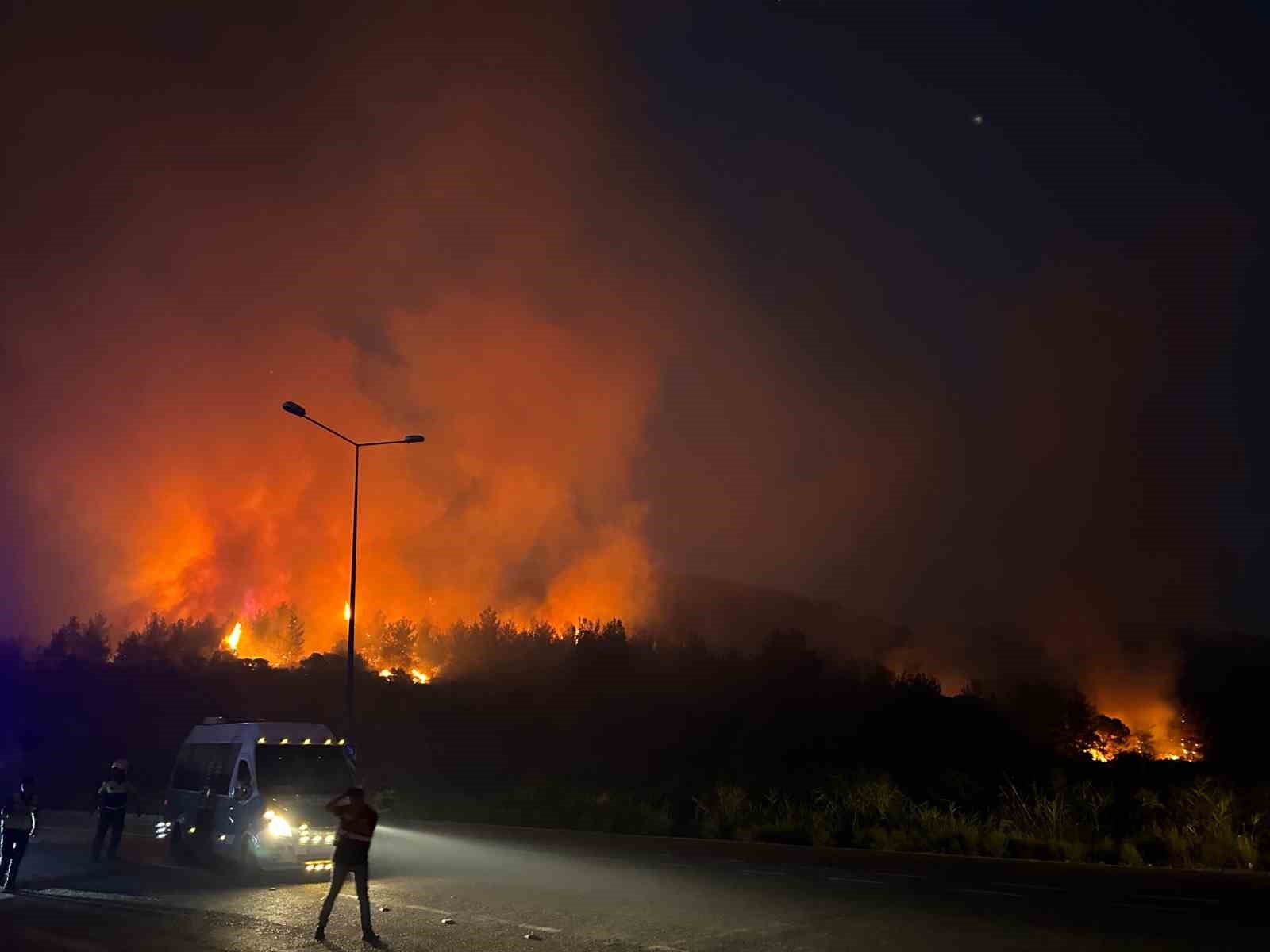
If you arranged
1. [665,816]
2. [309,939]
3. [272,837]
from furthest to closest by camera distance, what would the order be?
[665,816]
[272,837]
[309,939]

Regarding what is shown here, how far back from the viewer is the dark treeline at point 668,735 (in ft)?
62.4

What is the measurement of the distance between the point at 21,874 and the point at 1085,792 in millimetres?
18512

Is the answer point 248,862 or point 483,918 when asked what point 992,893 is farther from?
point 248,862

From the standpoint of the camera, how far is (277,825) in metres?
14.0

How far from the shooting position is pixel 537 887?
13062mm

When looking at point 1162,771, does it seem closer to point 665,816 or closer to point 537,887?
point 665,816

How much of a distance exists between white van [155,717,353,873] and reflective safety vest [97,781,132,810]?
0.85 meters

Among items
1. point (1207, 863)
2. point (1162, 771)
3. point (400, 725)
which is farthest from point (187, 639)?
point (1207, 863)

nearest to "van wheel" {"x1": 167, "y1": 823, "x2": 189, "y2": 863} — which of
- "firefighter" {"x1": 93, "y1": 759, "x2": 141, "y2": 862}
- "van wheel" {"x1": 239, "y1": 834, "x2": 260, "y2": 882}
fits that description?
"firefighter" {"x1": 93, "y1": 759, "x2": 141, "y2": 862}

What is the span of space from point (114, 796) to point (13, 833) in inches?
115

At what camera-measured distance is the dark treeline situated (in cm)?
1903

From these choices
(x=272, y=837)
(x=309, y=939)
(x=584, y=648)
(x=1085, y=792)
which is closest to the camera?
(x=309, y=939)

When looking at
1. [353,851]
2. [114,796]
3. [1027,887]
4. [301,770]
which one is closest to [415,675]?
[114,796]

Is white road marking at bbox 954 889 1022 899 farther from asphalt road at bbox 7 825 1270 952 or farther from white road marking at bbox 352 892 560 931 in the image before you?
white road marking at bbox 352 892 560 931
